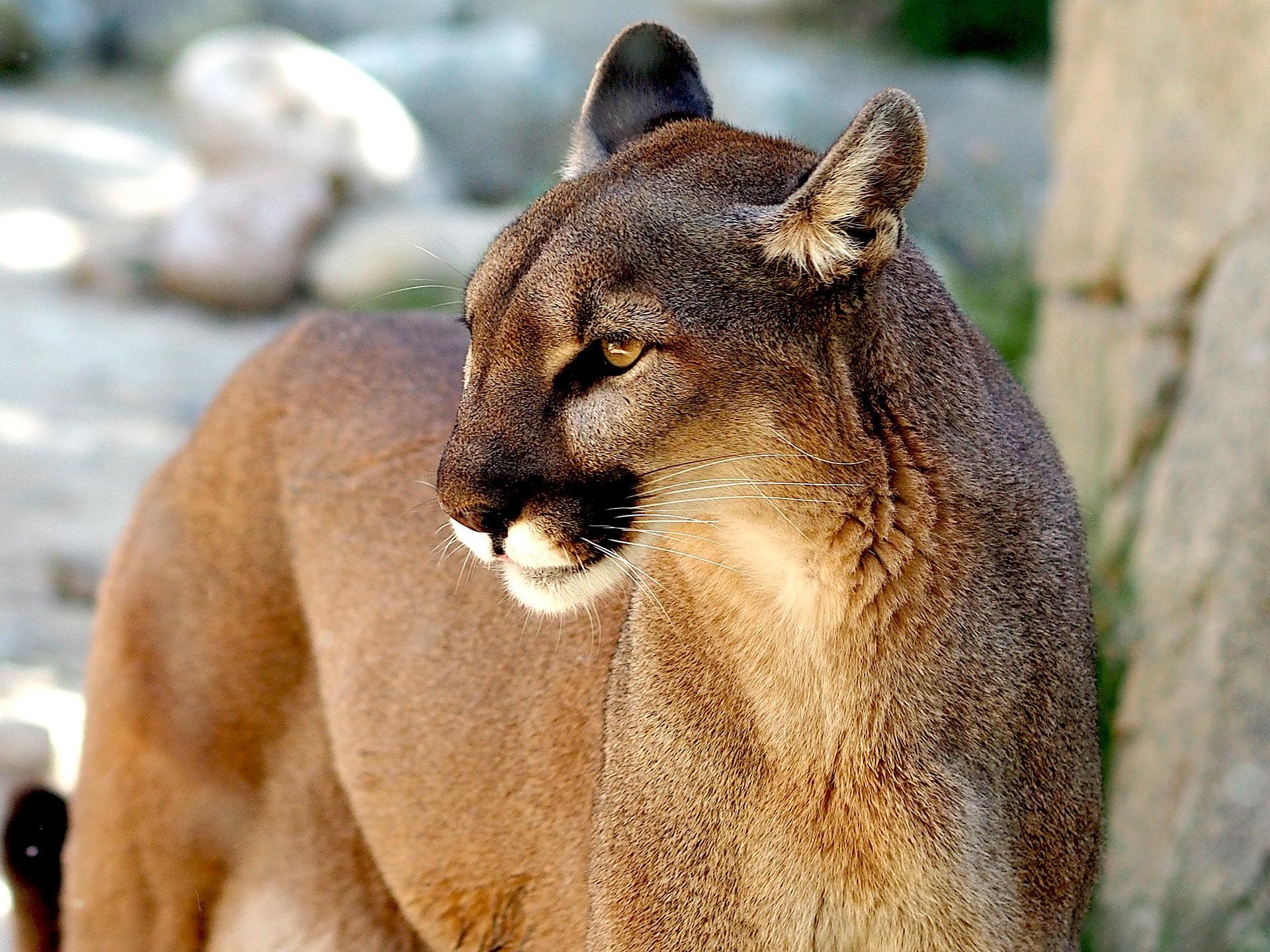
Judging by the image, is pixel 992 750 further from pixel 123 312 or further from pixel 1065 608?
pixel 123 312

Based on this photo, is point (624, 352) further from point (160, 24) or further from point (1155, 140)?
point (160, 24)

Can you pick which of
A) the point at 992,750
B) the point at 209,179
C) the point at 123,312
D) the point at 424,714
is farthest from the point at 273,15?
the point at 992,750

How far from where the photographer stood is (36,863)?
15.5ft

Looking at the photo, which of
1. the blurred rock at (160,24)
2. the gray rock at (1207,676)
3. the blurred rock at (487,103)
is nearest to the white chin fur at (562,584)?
the gray rock at (1207,676)

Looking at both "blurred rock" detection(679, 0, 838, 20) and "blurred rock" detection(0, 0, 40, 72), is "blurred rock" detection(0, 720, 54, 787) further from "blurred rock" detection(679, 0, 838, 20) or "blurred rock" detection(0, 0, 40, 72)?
"blurred rock" detection(679, 0, 838, 20)

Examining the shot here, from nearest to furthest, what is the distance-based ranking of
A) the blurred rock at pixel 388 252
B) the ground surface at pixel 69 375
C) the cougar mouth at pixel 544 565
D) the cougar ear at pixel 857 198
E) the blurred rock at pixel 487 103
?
the cougar ear at pixel 857 198 → the cougar mouth at pixel 544 565 → the ground surface at pixel 69 375 → the blurred rock at pixel 388 252 → the blurred rock at pixel 487 103

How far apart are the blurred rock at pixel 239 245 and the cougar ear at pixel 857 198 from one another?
10142mm

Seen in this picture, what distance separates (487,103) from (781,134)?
33.5 ft

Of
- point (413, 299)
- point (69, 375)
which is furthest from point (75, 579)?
point (413, 299)

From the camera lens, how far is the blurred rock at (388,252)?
11844mm

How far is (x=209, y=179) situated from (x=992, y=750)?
481 inches

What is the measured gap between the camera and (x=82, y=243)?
43.3 feet

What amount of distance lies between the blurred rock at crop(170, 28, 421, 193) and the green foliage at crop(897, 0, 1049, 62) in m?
6.72

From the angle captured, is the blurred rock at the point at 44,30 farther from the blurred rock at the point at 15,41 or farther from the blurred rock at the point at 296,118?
the blurred rock at the point at 296,118
